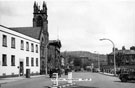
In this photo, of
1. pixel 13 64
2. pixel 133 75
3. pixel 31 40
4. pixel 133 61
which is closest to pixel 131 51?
pixel 133 61

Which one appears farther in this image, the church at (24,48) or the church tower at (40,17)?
the church tower at (40,17)

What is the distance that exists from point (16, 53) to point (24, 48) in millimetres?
3995

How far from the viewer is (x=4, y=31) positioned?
3706 cm

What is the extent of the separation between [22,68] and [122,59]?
7144cm

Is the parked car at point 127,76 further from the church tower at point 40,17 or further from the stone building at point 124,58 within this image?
the stone building at point 124,58

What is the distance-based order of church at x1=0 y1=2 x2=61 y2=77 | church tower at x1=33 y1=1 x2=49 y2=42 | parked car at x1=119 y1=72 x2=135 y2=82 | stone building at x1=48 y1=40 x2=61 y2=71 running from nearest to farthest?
parked car at x1=119 y1=72 x2=135 y2=82 < church at x1=0 y1=2 x2=61 y2=77 < church tower at x1=33 y1=1 x2=49 y2=42 < stone building at x1=48 y1=40 x2=61 y2=71

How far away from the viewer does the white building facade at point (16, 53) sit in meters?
36.8

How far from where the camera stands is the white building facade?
36.8 meters

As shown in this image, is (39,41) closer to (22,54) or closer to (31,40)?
(31,40)

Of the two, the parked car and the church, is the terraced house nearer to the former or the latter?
the church

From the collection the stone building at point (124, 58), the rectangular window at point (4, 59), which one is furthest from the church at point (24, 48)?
the stone building at point (124, 58)

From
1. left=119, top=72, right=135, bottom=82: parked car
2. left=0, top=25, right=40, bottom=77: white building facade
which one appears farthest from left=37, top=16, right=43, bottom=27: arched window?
left=119, top=72, right=135, bottom=82: parked car

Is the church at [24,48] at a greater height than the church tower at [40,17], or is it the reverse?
the church tower at [40,17]

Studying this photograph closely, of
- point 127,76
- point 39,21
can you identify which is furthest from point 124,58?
point 127,76
